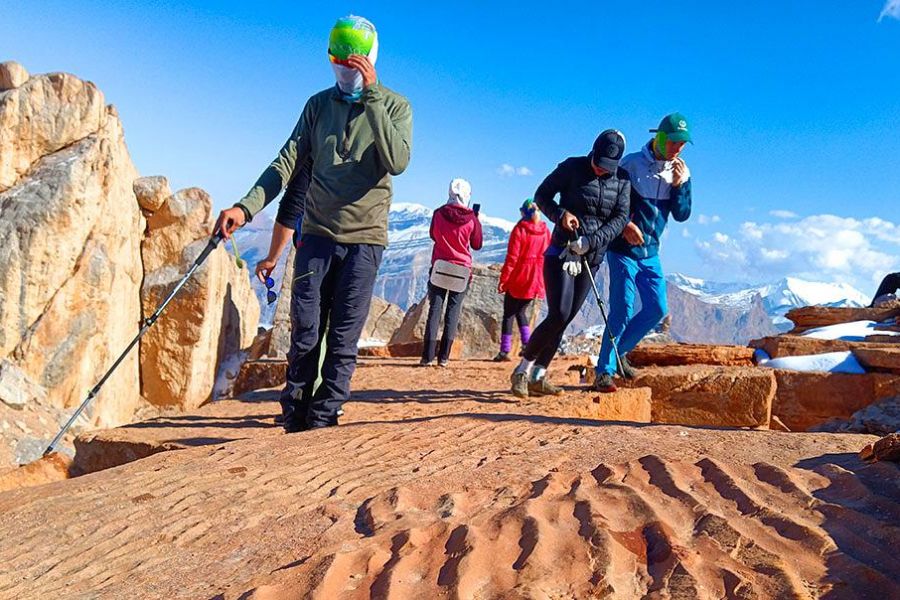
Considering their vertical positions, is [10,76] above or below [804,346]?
above

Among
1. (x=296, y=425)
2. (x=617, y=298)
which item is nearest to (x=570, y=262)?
(x=617, y=298)

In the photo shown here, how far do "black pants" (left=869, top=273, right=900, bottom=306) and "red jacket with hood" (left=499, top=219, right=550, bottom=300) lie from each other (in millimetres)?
10151

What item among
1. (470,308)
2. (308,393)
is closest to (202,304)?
(470,308)

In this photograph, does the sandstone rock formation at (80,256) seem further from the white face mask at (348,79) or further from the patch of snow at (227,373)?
the white face mask at (348,79)

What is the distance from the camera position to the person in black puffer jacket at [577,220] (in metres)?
5.41

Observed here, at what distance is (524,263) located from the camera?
29.7ft

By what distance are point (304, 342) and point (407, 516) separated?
1947mm

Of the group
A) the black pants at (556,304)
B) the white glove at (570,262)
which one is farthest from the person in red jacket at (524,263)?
the white glove at (570,262)

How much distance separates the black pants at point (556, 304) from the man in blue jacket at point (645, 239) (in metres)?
0.34

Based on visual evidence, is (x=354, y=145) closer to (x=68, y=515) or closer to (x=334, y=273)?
(x=334, y=273)

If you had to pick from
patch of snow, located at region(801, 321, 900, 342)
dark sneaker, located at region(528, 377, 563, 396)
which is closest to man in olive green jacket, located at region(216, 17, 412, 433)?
dark sneaker, located at region(528, 377, 563, 396)

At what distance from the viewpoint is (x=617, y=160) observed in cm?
544

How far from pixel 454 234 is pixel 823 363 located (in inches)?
169

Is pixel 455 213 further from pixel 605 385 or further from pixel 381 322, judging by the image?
pixel 381 322
